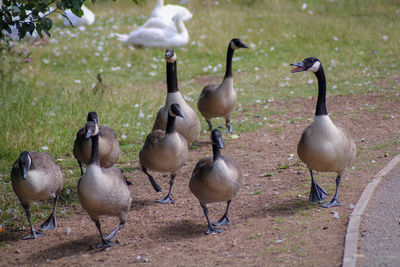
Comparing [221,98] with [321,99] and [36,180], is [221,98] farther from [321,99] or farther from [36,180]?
[36,180]

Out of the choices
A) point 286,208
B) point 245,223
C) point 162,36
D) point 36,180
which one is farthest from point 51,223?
point 162,36

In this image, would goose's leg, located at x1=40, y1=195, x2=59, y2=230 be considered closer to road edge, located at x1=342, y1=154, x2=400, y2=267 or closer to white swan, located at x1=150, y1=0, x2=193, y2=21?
road edge, located at x1=342, y1=154, x2=400, y2=267

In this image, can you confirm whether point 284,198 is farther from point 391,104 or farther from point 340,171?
point 391,104

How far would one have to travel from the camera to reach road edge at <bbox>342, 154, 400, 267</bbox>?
4.50 meters

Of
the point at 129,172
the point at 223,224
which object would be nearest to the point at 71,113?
the point at 129,172

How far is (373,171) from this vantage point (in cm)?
682

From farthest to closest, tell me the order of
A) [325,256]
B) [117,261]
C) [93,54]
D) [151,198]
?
[93,54], [151,198], [117,261], [325,256]

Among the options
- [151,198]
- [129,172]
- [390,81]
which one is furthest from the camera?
[390,81]

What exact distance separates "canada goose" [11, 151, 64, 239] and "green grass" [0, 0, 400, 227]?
70 centimetres

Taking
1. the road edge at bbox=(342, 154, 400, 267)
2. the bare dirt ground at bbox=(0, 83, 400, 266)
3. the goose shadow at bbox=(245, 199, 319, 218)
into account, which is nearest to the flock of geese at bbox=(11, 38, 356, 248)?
the goose shadow at bbox=(245, 199, 319, 218)

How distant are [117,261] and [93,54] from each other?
11299mm

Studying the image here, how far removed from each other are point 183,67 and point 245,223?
9351 millimetres

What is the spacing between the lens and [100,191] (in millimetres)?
5352

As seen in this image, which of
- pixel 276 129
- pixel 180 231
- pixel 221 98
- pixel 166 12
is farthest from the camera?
pixel 166 12
